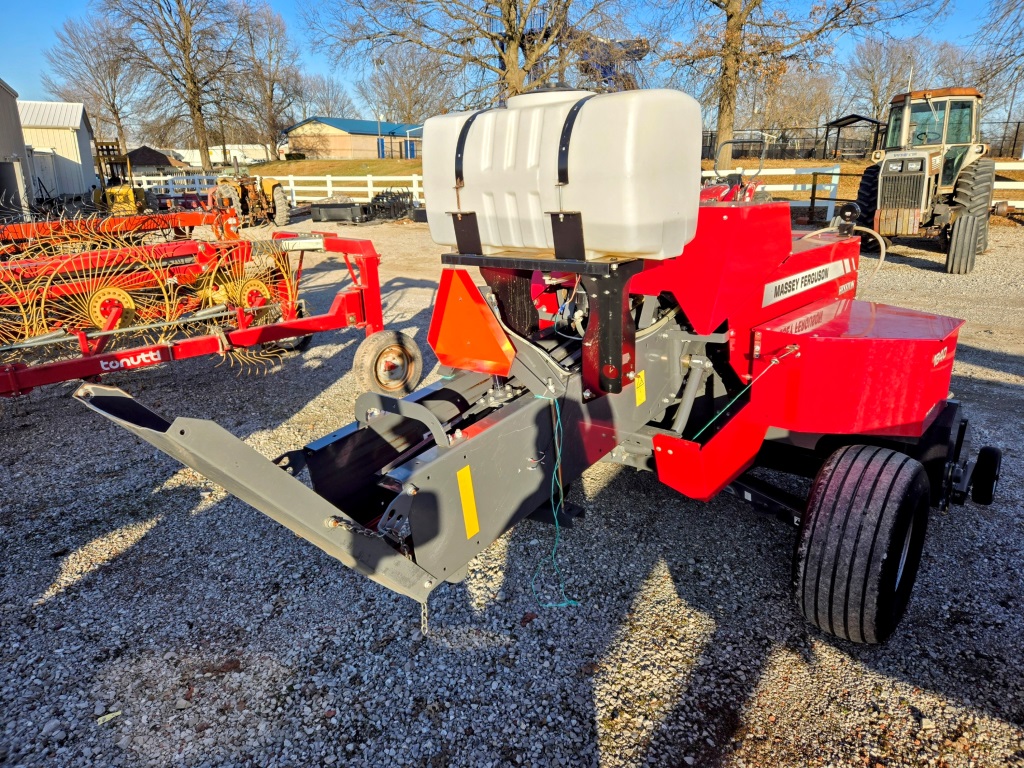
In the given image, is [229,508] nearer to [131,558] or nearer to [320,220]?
[131,558]

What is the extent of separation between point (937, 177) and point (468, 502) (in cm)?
1229

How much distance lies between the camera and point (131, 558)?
133 inches

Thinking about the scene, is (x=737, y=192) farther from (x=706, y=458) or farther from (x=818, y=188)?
(x=818, y=188)

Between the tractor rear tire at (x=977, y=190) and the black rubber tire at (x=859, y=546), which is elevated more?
the tractor rear tire at (x=977, y=190)

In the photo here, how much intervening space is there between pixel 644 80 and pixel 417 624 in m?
18.5

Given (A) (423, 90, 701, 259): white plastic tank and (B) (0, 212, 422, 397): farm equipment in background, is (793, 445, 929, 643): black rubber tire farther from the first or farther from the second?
(B) (0, 212, 422, 397): farm equipment in background

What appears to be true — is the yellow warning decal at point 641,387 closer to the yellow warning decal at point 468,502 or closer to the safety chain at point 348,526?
the yellow warning decal at point 468,502

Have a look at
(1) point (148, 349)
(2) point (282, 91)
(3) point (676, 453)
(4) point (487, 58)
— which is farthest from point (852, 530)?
(2) point (282, 91)

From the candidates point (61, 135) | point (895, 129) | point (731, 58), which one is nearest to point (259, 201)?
point (731, 58)

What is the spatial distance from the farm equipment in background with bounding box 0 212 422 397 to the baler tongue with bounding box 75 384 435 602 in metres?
3.06

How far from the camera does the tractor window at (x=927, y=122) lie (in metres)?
11.8

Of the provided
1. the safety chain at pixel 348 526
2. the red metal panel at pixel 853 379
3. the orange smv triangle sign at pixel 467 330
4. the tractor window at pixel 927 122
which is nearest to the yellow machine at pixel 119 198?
the orange smv triangle sign at pixel 467 330

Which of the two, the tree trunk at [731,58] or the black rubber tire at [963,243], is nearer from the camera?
the black rubber tire at [963,243]

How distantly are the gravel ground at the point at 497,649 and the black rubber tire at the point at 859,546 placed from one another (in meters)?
0.20
